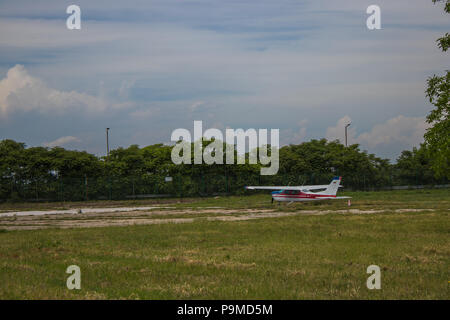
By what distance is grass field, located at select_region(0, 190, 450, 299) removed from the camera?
8789 mm

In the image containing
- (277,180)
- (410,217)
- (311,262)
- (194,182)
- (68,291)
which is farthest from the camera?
(277,180)

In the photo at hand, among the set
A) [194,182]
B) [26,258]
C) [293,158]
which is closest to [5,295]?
[26,258]

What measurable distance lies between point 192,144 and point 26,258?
49.6 metres

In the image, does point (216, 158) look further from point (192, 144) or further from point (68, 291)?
point (68, 291)

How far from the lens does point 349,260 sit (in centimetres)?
1231

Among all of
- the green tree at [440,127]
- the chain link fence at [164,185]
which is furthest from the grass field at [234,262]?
the chain link fence at [164,185]

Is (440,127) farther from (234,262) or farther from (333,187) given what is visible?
(333,187)

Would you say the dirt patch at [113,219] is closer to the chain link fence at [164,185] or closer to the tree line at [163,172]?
the chain link fence at [164,185]

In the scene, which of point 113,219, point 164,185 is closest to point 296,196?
point 113,219

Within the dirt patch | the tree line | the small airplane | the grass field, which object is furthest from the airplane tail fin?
the grass field

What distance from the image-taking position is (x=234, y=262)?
40.0 ft

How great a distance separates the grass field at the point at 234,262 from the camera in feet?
28.8

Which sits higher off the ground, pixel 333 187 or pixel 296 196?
pixel 333 187

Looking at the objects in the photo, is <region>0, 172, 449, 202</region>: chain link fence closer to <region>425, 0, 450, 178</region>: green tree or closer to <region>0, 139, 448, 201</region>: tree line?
<region>0, 139, 448, 201</region>: tree line
